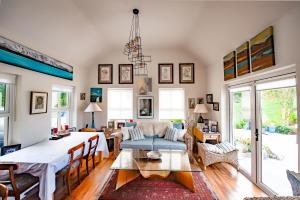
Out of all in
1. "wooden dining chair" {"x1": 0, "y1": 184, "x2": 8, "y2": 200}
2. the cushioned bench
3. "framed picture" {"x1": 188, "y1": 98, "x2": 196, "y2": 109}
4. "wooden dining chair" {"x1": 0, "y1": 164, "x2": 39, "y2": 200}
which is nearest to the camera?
"wooden dining chair" {"x1": 0, "y1": 184, "x2": 8, "y2": 200}

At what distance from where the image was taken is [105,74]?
4.93 metres

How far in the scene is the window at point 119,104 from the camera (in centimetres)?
502

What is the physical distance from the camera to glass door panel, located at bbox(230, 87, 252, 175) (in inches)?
120

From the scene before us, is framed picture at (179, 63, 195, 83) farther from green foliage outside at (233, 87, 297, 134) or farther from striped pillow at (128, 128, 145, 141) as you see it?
green foliage outside at (233, 87, 297, 134)

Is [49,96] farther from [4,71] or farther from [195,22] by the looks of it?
[195,22]

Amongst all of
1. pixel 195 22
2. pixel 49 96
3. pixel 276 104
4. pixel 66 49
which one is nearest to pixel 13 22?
pixel 66 49

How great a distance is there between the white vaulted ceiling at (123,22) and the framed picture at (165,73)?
878 millimetres

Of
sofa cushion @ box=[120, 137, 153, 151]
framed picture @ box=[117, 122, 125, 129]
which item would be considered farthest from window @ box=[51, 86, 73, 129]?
sofa cushion @ box=[120, 137, 153, 151]

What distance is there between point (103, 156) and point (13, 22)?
3.26 metres

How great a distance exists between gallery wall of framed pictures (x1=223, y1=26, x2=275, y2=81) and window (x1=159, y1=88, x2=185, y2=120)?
1.81 metres

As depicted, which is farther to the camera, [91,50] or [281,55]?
[91,50]

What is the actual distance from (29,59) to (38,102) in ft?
2.64

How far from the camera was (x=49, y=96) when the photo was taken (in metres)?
3.29

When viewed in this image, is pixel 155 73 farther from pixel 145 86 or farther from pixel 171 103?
pixel 171 103
